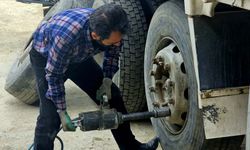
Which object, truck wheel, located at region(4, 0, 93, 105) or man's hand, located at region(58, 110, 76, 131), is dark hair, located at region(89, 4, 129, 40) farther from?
truck wheel, located at region(4, 0, 93, 105)

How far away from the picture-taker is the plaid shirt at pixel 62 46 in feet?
11.1

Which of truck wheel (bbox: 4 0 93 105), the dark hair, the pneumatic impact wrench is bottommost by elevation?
truck wheel (bbox: 4 0 93 105)

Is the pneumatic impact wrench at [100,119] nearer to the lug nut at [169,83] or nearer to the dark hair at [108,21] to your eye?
the lug nut at [169,83]

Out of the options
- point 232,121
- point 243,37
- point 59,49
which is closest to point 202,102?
point 232,121

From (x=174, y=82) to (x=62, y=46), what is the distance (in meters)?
0.84

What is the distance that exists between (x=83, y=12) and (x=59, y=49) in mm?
405

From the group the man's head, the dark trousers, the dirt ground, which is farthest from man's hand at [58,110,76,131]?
the dirt ground

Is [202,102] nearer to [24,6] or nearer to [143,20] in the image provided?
[143,20]

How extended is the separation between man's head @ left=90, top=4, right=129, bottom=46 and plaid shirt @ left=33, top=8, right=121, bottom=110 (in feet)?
0.63

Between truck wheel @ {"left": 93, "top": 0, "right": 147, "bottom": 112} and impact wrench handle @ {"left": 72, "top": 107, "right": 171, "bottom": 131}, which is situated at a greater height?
truck wheel @ {"left": 93, "top": 0, "right": 147, "bottom": 112}

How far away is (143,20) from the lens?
451cm

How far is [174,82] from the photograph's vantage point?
361cm

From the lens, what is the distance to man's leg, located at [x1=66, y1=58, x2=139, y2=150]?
3893 millimetres

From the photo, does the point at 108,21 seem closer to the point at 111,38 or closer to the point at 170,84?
the point at 111,38
